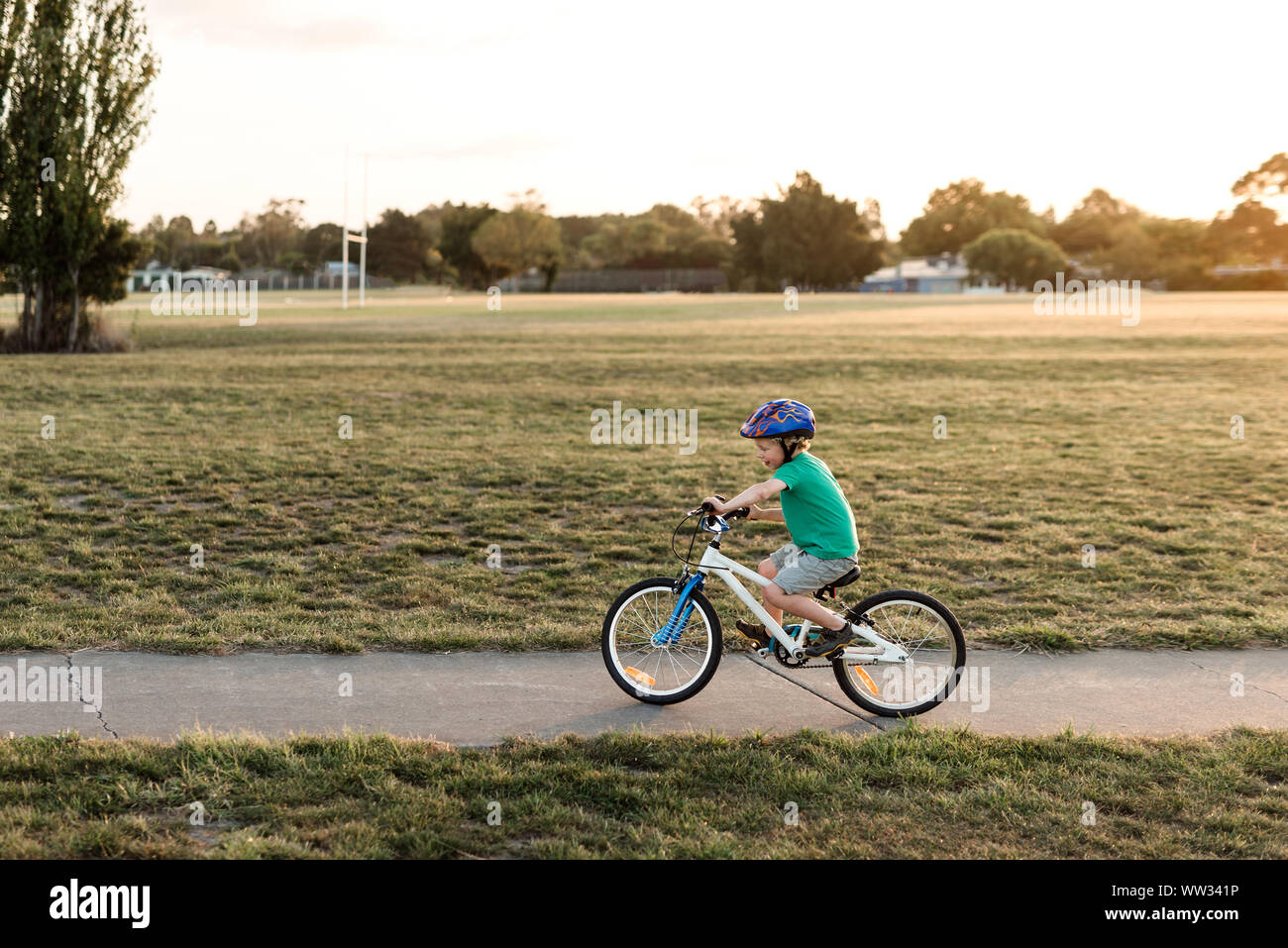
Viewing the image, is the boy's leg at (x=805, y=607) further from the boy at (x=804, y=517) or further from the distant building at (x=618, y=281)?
the distant building at (x=618, y=281)

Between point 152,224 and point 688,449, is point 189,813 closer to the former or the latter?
point 688,449

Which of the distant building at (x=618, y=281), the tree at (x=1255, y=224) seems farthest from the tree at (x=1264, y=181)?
the distant building at (x=618, y=281)

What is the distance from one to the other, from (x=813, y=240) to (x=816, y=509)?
11723cm

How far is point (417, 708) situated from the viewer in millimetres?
5562

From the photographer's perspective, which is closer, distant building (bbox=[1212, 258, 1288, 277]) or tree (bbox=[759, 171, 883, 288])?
distant building (bbox=[1212, 258, 1288, 277])

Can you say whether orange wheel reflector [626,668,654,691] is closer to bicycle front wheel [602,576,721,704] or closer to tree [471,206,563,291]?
bicycle front wheel [602,576,721,704]

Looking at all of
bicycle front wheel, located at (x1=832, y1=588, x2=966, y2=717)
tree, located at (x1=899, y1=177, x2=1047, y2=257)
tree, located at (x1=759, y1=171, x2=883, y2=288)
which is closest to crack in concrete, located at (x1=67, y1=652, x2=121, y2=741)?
bicycle front wheel, located at (x1=832, y1=588, x2=966, y2=717)

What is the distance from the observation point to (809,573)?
553 centimetres

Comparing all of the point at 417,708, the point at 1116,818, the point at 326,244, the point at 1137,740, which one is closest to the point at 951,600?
the point at 1137,740

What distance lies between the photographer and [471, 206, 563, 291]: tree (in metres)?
109

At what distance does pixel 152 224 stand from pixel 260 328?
88.1 meters

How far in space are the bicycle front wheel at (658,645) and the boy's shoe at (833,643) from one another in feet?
1.61

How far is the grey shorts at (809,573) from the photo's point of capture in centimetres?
553

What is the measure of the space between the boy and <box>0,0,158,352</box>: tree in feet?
81.9
